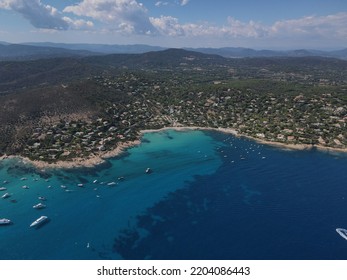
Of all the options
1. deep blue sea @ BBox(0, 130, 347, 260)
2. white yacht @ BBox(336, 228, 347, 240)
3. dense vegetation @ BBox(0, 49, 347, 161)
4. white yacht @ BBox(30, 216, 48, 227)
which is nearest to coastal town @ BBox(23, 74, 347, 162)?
dense vegetation @ BBox(0, 49, 347, 161)

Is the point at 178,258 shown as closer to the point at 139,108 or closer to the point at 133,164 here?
the point at 133,164

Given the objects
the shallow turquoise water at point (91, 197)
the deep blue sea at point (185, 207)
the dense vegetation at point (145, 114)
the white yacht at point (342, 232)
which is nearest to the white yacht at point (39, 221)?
the deep blue sea at point (185, 207)

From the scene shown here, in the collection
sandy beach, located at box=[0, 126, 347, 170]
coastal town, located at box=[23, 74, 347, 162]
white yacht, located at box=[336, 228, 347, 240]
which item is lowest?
white yacht, located at box=[336, 228, 347, 240]

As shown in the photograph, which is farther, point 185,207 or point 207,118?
point 207,118

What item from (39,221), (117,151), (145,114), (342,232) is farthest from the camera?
(145,114)

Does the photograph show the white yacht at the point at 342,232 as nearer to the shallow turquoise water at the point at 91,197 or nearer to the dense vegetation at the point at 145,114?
the shallow turquoise water at the point at 91,197

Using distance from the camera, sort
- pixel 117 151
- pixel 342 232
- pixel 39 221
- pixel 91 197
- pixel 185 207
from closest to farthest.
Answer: pixel 342 232, pixel 39 221, pixel 185 207, pixel 91 197, pixel 117 151

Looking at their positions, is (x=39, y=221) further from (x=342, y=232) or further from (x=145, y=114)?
(x=145, y=114)

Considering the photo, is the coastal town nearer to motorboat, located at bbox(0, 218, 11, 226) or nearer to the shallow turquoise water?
the shallow turquoise water

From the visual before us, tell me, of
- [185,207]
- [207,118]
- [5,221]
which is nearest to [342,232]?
[185,207]
